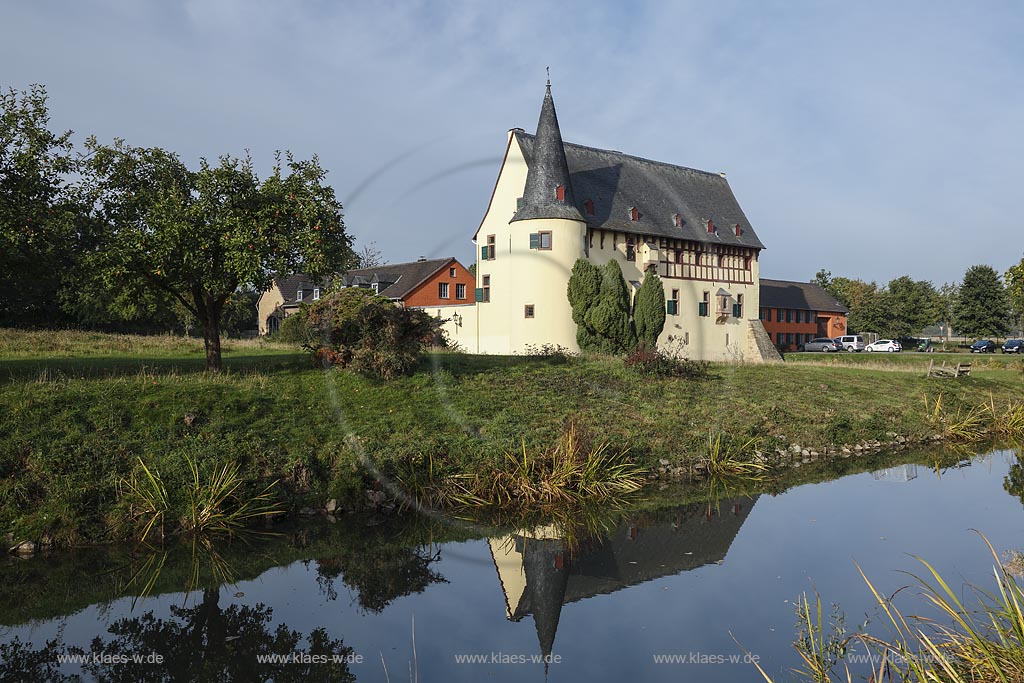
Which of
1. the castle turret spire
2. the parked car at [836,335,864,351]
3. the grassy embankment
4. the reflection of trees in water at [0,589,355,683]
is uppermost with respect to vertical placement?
the castle turret spire

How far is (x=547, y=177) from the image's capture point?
39.3m

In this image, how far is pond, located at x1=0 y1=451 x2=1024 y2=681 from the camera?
25.5 ft

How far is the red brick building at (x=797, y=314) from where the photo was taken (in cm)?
7031

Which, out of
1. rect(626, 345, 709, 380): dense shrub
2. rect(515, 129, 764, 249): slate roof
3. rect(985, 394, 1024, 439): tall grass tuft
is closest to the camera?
rect(985, 394, 1024, 439): tall grass tuft

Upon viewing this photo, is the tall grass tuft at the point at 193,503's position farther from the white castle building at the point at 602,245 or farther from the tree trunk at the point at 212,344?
the white castle building at the point at 602,245

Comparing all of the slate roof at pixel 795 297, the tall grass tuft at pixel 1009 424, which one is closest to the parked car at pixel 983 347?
the slate roof at pixel 795 297

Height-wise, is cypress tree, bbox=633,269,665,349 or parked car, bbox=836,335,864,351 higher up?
cypress tree, bbox=633,269,665,349

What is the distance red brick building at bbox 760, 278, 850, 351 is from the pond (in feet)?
190

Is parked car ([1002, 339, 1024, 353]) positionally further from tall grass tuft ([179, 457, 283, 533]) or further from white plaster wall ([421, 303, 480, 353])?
tall grass tuft ([179, 457, 283, 533])

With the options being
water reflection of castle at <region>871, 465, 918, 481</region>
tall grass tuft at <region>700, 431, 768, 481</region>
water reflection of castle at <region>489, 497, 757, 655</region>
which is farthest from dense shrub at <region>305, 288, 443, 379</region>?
water reflection of castle at <region>871, 465, 918, 481</region>

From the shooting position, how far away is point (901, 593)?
9.48m

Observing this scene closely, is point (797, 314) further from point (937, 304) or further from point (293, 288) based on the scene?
point (293, 288)

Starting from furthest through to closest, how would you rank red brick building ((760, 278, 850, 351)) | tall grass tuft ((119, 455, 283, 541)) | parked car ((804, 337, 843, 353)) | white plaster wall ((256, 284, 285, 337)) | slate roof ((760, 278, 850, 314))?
1. white plaster wall ((256, 284, 285, 337))
2. slate roof ((760, 278, 850, 314))
3. red brick building ((760, 278, 850, 351))
4. parked car ((804, 337, 843, 353))
5. tall grass tuft ((119, 455, 283, 541))

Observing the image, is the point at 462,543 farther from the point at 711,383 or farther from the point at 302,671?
the point at 711,383
